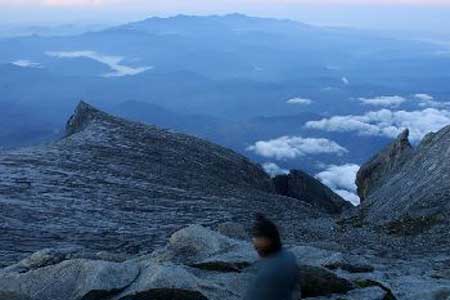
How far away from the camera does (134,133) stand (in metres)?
70.6

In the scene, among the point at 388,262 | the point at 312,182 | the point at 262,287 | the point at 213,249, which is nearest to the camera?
the point at 262,287

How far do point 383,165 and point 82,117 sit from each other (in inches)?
1385

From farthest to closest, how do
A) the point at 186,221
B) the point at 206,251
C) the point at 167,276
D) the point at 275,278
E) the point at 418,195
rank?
1. the point at 418,195
2. the point at 186,221
3. the point at 206,251
4. the point at 167,276
5. the point at 275,278

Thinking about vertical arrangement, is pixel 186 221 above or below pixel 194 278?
below

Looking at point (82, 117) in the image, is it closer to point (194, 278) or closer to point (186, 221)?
point (186, 221)

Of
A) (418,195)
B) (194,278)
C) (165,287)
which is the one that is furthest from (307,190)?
(165,287)

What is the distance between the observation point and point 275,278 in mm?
15727

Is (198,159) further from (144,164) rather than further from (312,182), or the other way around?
(312,182)

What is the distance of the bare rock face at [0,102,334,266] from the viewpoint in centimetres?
3953

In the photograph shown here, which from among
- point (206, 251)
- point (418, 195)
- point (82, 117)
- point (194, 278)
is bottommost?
point (82, 117)

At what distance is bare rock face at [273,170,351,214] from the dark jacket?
204 ft

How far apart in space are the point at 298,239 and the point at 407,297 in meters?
16.4

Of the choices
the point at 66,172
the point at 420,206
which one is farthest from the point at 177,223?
the point at 420,206

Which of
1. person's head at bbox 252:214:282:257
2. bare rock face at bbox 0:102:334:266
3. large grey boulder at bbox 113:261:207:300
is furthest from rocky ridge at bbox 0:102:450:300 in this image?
person's head at bbox 252:214:282:257
